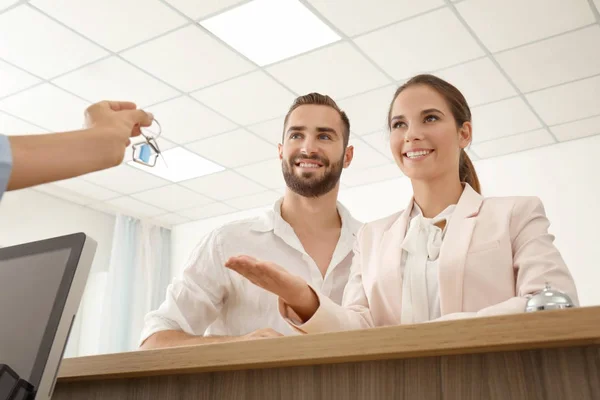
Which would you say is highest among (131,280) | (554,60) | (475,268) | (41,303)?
(554,60)

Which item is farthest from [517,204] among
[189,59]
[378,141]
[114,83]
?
[378,141]

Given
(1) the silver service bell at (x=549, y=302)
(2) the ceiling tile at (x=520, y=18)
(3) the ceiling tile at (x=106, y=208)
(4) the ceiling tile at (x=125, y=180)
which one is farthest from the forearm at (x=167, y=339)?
(3) the ceiling tile at (x=106, y=208)

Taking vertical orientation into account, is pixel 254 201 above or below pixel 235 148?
above

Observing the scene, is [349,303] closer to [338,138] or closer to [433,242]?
[433,242]

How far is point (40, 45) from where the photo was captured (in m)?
3.34

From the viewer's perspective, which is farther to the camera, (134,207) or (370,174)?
(134,207)

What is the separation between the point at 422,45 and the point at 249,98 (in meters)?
1.21

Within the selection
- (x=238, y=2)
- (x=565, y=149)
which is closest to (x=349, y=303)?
(x=238, y=2)

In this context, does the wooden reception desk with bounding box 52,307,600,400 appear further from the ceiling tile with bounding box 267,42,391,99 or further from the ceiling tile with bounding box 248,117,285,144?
the ceiling tile with bounding box 248,117,285,144

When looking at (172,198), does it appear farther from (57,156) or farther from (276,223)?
(57,156)

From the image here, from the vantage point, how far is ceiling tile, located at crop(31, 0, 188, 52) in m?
3.01

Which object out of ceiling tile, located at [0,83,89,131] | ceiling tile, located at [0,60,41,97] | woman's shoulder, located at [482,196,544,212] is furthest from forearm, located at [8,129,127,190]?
ceiling tile, located at [0,83,89,131]

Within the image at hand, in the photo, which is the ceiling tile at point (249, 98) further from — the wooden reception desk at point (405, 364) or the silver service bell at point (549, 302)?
the silver service bell at point (549, 302)

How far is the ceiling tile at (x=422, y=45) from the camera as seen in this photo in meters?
3.21
